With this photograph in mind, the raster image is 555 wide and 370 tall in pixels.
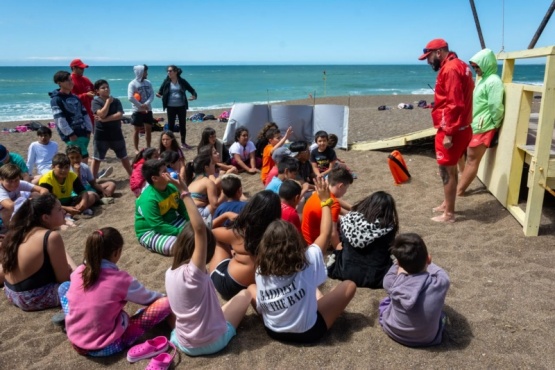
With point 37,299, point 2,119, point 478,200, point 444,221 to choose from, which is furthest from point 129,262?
point 2,119

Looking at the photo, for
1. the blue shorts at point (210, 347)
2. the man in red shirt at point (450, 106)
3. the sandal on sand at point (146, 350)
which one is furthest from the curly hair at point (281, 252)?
the man in red shirt at point (450, 106)

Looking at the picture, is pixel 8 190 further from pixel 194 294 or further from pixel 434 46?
pixel 434 46

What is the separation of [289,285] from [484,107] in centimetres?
409

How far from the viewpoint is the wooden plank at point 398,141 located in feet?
25.9

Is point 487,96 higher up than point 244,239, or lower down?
higher up

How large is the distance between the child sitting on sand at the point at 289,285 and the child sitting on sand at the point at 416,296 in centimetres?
49

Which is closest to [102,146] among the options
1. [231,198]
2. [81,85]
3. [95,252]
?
[81,85]

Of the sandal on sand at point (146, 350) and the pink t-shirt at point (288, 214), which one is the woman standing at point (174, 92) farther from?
the sandal on sand at point (146, 350)

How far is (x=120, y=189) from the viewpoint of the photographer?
23.7 feet

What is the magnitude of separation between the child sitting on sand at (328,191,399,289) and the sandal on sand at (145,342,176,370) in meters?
1.63

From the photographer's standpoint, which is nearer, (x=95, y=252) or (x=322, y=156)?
(x=95, y=252)

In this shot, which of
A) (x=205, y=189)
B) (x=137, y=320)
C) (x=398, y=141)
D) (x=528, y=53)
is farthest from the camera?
(x=398, y=141)

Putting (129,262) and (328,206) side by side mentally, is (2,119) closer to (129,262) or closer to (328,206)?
(129,262)

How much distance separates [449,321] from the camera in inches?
130
